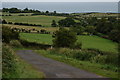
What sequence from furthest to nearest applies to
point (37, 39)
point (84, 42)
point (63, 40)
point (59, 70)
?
point (84, 42)
point (37, 39)
point (63, 40)
point (59, 70)

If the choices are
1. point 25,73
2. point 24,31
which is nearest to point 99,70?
point 25,73

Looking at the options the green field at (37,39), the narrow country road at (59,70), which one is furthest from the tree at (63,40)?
the narrow country road at (59,70)

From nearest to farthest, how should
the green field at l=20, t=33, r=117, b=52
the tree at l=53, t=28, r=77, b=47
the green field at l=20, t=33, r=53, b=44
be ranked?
1. the tree at l=53, t=28, r=77, b=47
2. the green field at l=20, t=33, r=53, b=44
3. the green field at l=20, t=33, r=117, b=52

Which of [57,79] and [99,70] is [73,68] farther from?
[57,79]

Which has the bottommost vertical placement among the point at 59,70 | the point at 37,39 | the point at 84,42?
the point at 84,42

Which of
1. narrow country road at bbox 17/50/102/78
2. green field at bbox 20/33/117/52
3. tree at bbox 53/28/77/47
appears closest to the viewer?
narrow country road at bbox 17/50/102/78

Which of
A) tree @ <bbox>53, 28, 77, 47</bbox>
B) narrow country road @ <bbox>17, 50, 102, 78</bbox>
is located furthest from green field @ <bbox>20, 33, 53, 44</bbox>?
narrow country road @ <bbox>17, 50, 102, 78</bbox>

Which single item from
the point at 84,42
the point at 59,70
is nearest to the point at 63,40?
the point at 84,42

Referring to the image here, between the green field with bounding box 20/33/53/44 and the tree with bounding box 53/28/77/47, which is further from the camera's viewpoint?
the green field with bounding box 20/33/53/44

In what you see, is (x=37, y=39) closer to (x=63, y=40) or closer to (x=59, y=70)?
(x=63, y=40)

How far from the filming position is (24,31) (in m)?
53.2

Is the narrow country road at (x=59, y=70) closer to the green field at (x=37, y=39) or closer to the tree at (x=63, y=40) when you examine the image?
the tree at (x=63, y=40)

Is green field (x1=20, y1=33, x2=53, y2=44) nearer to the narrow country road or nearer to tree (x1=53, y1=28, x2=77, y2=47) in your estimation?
tree (x1=53, y1=28, x2=77, y2=47)

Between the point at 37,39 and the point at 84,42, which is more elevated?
the point at 37,39
